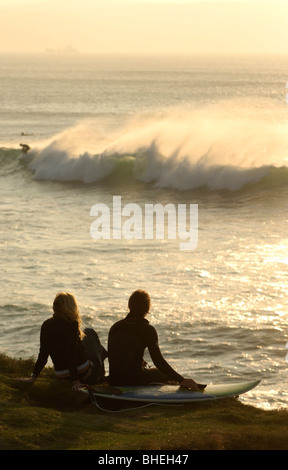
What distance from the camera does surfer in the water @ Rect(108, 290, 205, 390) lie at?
23.3 feet

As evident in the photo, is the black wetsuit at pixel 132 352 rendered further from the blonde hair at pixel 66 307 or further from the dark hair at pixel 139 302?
the blonde hair at pixel 66 307

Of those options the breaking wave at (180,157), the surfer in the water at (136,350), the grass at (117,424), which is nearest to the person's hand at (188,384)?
the surfer in the water at (136,350)

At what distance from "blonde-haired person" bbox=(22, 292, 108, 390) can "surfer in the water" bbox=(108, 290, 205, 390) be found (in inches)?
9.5

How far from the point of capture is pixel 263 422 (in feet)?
23.3

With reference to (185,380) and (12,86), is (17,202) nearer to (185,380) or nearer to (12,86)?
(185,380)

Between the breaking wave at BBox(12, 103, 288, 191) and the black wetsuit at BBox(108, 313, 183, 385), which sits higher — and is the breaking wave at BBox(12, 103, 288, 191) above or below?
above

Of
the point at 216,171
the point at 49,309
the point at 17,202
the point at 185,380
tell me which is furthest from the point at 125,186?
the point at 185,380

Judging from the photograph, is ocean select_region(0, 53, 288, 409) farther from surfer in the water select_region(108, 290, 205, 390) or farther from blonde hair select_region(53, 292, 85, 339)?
blonde hair select_region(53, 292, 85, 339)

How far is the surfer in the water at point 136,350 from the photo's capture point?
7090 millimetres

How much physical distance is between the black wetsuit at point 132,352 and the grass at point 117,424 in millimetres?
321

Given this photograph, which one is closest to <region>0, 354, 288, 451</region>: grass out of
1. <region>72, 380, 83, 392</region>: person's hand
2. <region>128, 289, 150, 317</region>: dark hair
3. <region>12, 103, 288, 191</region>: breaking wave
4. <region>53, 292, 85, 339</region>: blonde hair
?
<region>72, 380, 83, 392</region>: person's hand

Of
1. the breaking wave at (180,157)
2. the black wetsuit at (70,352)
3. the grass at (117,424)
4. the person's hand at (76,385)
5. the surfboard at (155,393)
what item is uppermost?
the breaking wave at (180,157)

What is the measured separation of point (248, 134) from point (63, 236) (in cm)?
1659

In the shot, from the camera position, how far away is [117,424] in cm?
670
